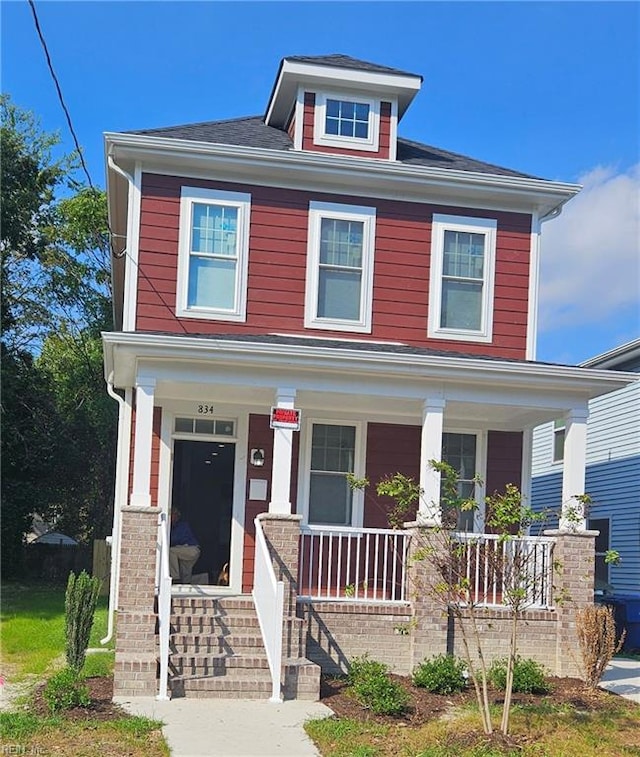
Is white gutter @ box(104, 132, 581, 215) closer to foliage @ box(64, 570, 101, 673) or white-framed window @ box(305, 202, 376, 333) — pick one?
white-framed window @ box(305, 202, 376, 333)

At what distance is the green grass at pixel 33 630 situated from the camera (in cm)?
1110

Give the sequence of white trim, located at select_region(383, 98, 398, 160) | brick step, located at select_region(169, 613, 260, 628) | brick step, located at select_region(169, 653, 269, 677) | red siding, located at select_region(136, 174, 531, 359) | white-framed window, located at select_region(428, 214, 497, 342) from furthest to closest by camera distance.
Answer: white trim, located at select_region(383, 98, 398, 160) → white-framed window, located at select_region(428, 214, 497, 342) → red siding, located at select_region(136, 174, 531, 359) → brick step, located at select_region(169, 613, 260, 628) → brick step, located at select_region(169, 653, 269, 677)

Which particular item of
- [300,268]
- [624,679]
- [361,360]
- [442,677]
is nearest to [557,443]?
[624,679]

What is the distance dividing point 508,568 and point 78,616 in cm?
418

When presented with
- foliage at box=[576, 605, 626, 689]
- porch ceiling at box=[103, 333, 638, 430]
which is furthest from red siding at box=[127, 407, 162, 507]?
foliage at box=[576, 605, 626, 689]

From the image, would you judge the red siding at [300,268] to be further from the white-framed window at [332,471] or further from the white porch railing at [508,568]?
the white porch railing at [508,568]

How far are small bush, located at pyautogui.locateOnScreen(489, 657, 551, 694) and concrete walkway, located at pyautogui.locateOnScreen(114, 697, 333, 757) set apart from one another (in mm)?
2070

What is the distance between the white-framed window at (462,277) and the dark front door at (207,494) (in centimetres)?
337

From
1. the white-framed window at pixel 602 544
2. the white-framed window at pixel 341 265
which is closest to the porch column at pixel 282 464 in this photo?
the white-framed window at pixel 341 265

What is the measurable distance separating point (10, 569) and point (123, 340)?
533 inches

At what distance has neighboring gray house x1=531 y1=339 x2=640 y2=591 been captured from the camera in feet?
62.0

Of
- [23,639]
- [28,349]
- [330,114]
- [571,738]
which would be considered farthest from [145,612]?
[28,349]

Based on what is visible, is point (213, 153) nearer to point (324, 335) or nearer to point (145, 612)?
point (324, 335)

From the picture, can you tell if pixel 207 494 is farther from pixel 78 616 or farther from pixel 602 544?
pixel 602 544
